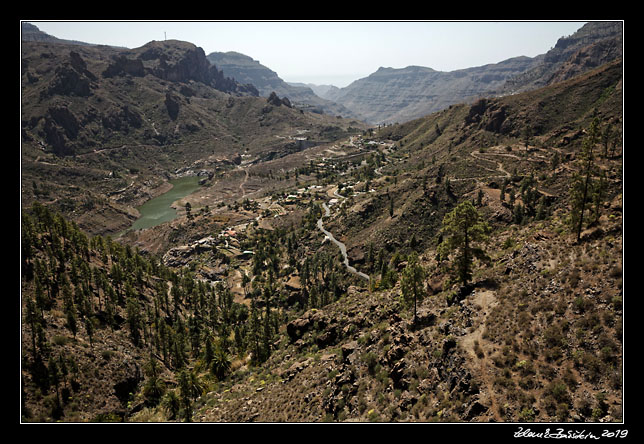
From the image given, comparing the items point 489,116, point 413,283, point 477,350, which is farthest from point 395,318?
point 489,116

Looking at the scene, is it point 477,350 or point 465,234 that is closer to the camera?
point 477,350

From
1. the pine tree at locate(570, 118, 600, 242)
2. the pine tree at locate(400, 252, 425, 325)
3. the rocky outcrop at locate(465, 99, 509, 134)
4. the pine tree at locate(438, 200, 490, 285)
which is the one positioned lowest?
the pine tree at locate(400, 252, 425, 325)

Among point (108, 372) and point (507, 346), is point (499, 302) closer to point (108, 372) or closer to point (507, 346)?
point (507, 346)

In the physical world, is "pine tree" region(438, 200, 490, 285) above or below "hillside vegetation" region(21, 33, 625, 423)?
above

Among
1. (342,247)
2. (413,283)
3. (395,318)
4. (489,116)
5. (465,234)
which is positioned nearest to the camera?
(413,283)

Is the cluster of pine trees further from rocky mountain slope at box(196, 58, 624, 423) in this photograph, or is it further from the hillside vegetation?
rocky mountain slope at box(196, 58, 624, 423)

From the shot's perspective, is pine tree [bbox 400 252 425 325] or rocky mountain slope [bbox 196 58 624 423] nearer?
rocky mountain slope [bbox 196 58 624 423]

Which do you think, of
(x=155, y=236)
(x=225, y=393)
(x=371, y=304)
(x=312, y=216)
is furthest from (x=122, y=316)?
(x=155, y=236)

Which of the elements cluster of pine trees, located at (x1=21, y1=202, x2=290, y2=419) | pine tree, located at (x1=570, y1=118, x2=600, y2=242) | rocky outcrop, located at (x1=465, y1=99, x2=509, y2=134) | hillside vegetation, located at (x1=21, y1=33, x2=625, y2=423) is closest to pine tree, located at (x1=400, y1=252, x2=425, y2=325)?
hillside vegetation, located at (x1=21, y1=33, x2=625, y2=423)

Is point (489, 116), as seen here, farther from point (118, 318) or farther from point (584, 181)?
point (118, 318)

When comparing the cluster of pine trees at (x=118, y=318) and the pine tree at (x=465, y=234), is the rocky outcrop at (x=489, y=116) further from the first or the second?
the pine tree at (x=465, y=234)

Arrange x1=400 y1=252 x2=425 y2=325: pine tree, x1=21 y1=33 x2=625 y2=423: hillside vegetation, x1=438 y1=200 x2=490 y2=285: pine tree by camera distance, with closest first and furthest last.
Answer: x1=21 y1=33 x2=625 y2=423: hillside vegetation → x1=438 y1=200 x2=490 y2=285: pine tree → x1=400 y1=252 x2=425 y2=325: pine tree
